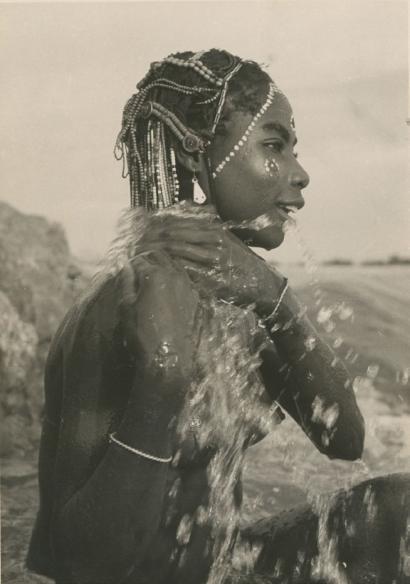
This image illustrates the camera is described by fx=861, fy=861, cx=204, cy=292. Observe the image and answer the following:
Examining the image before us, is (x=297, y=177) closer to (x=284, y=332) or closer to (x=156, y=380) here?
(x=284, y=332)

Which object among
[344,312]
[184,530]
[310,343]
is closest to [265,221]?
[310,343]

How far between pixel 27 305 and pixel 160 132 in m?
1.62

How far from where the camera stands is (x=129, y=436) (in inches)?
51.5

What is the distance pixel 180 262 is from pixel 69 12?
150 cm

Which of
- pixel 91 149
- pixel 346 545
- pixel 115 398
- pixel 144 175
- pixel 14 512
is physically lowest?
pixel 14 512

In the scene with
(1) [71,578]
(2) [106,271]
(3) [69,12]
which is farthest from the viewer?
(3) [69,12]

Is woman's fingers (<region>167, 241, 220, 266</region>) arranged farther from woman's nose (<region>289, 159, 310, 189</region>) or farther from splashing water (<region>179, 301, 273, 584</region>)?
woman's nose (<region>289, 159, 310, 189</region>)

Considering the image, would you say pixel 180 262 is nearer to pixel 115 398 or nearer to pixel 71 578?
pixel 115 398

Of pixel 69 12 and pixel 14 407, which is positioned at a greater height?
pixel 69 12

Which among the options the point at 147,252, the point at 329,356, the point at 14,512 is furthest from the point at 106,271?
the point at 14,512

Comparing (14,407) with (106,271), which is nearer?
(106,271)

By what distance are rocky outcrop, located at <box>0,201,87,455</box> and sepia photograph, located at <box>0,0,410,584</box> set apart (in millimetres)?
218

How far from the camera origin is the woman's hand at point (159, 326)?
130 centimetres

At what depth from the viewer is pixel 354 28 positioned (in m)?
2.68
